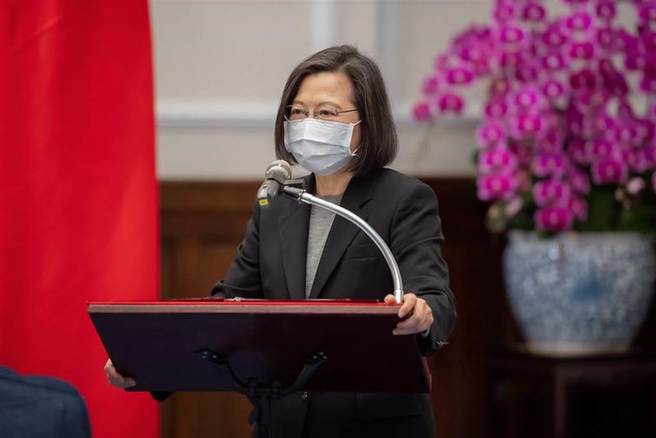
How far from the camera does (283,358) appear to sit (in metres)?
1.89

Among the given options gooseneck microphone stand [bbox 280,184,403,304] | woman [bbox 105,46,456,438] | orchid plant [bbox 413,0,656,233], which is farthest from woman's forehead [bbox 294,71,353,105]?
orchid plant [bbox 413,0,656,233]

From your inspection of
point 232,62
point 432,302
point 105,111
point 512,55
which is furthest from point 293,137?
point 232,62

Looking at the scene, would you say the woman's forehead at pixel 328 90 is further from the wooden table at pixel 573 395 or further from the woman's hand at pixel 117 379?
the wooden table at pixel 573 395

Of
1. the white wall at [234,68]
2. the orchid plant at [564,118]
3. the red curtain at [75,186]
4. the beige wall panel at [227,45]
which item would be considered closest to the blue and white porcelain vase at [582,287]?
the orchid plant at [564,118]

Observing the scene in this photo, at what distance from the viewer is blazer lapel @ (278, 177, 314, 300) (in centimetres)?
212

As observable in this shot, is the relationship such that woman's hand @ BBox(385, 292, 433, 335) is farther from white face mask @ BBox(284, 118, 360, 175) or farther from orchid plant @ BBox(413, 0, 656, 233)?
orchid plant @ BBox(413, 0, 656, 233)

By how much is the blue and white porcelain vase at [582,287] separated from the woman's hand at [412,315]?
6.00ft

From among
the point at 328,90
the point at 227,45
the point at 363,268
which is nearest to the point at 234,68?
the point at 227,45

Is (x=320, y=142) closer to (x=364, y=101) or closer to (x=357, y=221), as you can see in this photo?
(x=364, y=101)

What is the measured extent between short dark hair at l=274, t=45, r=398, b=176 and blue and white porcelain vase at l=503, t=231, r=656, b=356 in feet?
4.97

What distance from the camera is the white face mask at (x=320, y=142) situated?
2121 mm

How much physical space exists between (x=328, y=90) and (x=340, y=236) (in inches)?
9.8

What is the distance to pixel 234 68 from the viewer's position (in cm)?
392

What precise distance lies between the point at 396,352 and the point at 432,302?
0.52 ft
